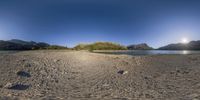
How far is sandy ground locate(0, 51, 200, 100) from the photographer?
14.1 meters

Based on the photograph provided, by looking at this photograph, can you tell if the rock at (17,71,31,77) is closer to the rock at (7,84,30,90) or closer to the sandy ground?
the sandy ground

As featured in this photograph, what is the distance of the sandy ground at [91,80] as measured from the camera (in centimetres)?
1407

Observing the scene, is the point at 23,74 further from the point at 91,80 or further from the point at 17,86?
the point at 91,80

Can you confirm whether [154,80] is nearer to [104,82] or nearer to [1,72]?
[104,82]

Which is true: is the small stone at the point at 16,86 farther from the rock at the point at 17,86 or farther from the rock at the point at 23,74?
the rock at the point at 23,74

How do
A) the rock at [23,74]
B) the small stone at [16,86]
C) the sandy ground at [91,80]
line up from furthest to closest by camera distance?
the rock at [23,74] < the small stone at [16,86] < the sandy ground at [91,80]

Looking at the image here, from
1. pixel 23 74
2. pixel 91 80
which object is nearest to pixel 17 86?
pixel 23 74

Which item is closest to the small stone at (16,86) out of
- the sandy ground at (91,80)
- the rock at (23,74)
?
the sandy ground at (91,80)

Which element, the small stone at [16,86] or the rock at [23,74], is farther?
the rock at [23,74]

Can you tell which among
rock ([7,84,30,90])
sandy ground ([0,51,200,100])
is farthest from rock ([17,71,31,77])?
rock ([7,84,30,90])

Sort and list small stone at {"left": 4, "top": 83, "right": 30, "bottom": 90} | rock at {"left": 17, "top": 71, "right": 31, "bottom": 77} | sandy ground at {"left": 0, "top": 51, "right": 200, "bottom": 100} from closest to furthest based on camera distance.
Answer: sandy ground at {"left": 0, "top": 51, "right": 200, "bottom": 100} < small stone at {"left": 4, "top": 83, "right": 30, "bottom": 90} < rock at {"left": 17, "top": 71, "right": 31, "bottom": 77}

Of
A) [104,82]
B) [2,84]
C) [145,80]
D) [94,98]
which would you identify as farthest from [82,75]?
[94,98]

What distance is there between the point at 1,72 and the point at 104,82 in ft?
24.4

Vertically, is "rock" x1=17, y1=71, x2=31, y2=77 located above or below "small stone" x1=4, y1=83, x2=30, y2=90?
above
